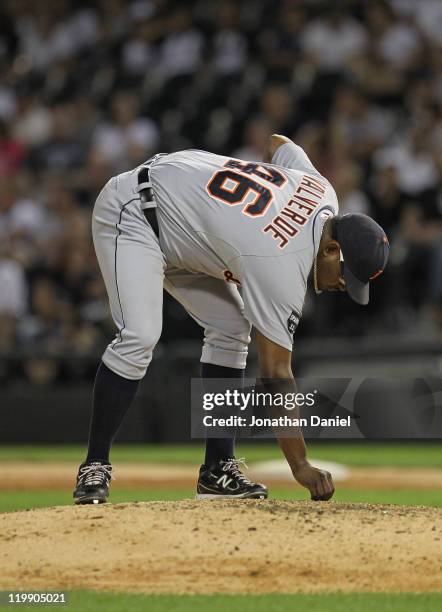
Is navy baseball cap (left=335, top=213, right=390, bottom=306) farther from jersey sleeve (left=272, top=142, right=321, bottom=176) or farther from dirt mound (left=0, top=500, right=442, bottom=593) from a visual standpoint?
dirt mound (left=0, top=500, right=442, bottom=593)

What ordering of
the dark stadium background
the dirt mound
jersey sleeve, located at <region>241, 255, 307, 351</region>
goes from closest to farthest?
the dirt mound
jersey sleeve, located at <region>241, 255, 307, 351</region>
the dark stadium background

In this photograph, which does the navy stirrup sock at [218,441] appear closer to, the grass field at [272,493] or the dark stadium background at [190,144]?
the grass field at [272,493]

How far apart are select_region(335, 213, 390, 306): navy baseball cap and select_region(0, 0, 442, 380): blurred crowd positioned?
5607 millimetres

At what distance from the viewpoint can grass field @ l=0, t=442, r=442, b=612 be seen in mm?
3604

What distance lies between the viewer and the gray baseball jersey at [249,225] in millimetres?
4621

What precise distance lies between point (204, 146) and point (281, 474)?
18.2ft

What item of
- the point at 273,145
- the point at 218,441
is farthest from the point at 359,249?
the point at 218,441

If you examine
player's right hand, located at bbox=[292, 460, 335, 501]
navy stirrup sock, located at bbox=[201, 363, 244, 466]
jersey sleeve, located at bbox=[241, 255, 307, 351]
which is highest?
jersey sleeve, located at bbox=[241, 255, 307, 351]

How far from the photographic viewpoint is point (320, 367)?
10812 mm

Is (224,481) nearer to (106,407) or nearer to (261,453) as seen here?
(106,407)

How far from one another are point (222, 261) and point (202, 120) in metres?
8.46

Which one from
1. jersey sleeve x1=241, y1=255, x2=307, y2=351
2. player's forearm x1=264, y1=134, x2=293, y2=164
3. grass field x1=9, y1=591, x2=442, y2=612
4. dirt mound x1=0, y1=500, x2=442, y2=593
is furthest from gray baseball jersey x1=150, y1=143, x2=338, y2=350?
grass field x1=9, y1=591, x2=442, y2=612

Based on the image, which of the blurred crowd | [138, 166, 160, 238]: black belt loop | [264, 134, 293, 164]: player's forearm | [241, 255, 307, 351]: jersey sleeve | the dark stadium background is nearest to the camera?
[241, 255, 307, 351]: jersey sleeve

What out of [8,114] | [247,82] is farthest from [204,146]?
[8,114]
